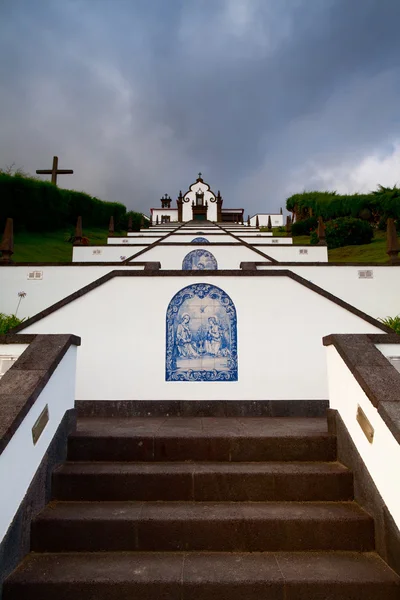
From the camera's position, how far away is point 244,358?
609 cm

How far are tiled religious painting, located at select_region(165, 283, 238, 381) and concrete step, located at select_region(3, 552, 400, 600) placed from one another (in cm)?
339

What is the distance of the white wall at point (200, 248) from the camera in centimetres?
1358

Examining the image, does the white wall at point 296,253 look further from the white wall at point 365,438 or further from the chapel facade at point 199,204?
the chapel facade at point 199,204

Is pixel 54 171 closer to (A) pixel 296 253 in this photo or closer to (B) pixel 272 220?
(A) pixel 296 253

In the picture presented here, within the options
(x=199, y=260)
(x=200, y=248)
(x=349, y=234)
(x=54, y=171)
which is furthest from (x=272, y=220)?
(x=199, y=260)

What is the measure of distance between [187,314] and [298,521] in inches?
149

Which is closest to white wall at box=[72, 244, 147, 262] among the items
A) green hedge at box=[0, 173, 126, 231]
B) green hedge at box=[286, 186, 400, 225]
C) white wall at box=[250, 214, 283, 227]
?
green hedge at box=[0, 173, 126, 231]

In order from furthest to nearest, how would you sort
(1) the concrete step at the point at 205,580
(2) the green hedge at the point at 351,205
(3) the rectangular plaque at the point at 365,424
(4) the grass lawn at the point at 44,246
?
(2) the green hedge at the point at 351,205 → (4) the grass lawn at the point at 44,246 → (3) the rectangular plaque at the point at 365,424 → (1) the concrete step at the point at 205,580

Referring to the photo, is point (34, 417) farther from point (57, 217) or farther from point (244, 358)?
point (57, 217)

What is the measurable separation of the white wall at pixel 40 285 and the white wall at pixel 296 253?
6.91m

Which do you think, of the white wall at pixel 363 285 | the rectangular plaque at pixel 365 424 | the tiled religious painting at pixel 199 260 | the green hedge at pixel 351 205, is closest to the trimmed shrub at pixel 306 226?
the green hedge at pixel 351 205

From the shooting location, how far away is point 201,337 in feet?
20.0

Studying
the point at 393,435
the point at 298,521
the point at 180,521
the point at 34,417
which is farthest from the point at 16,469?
the point at 393,435

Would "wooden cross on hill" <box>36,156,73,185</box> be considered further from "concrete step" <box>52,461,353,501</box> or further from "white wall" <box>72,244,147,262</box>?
"concrete step" <box>52,461,353,501</box>
